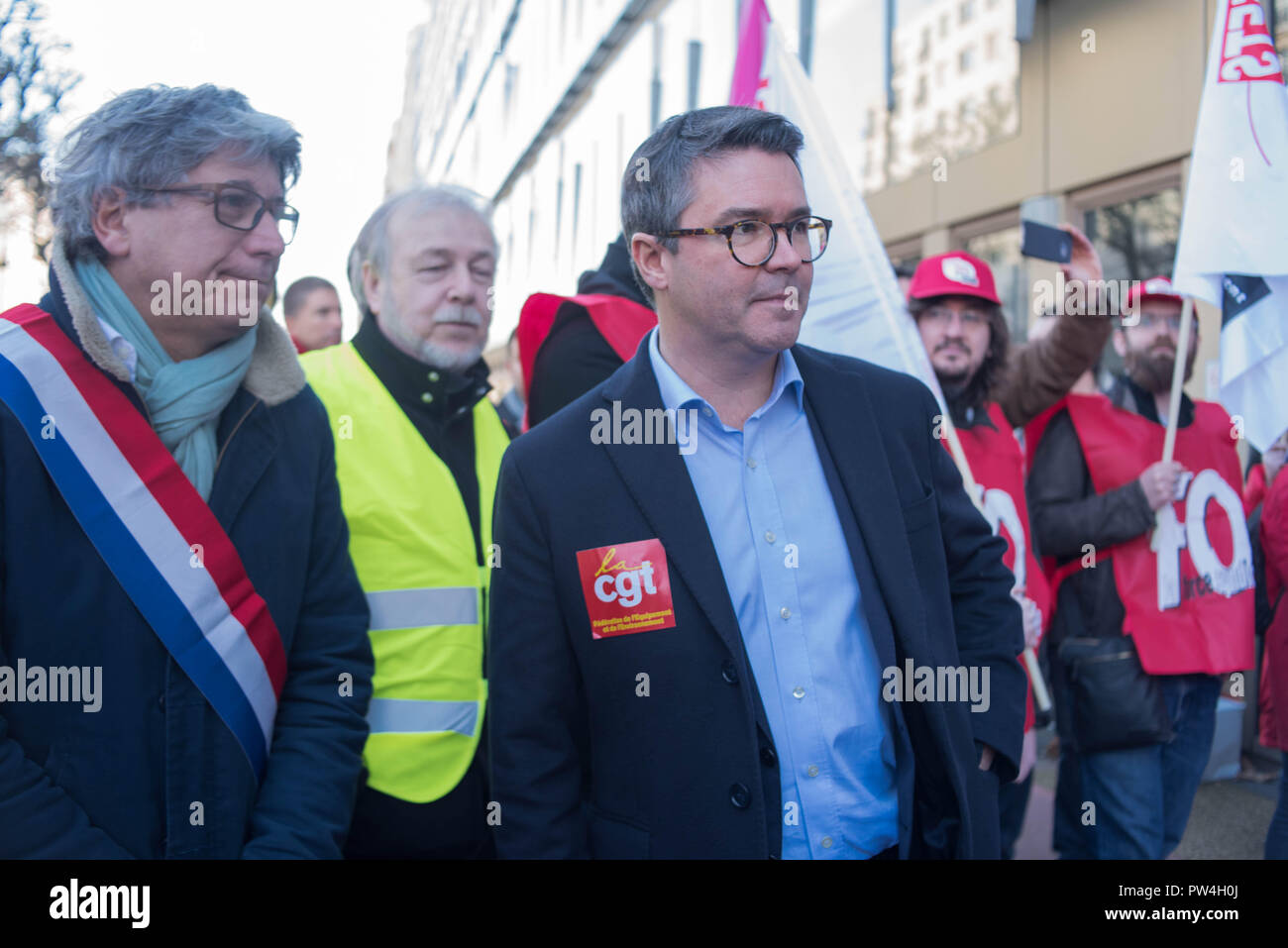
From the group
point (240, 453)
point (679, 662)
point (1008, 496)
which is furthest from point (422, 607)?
point (1008, 496)

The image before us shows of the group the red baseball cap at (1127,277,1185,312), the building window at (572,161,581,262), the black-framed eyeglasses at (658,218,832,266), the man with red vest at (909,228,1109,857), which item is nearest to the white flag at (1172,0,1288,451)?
the man with red vest at (909,228,1109,857)

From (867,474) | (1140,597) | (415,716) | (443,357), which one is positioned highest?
(443,357)

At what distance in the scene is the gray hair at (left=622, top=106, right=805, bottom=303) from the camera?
6.24 ft

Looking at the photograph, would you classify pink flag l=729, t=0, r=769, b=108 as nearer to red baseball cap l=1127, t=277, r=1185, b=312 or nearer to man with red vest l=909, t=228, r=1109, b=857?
man with red vest l=909, t=228, r=1109, b=857

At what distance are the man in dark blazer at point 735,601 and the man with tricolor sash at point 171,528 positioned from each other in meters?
0.42

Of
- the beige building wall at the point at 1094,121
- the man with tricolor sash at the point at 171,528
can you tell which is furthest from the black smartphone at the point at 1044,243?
the beige building wall at the point at 1094,121

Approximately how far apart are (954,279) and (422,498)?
2019 millimetres

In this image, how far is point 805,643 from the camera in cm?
178

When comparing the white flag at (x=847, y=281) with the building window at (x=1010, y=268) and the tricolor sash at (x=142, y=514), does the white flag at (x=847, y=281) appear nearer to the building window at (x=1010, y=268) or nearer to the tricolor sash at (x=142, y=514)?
the tricolor sash at (x=142, y=514)

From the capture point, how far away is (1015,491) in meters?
3.25

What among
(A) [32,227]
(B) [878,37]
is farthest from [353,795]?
(B) [878,37]

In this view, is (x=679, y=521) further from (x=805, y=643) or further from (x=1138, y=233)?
(x=1138, y=233)
